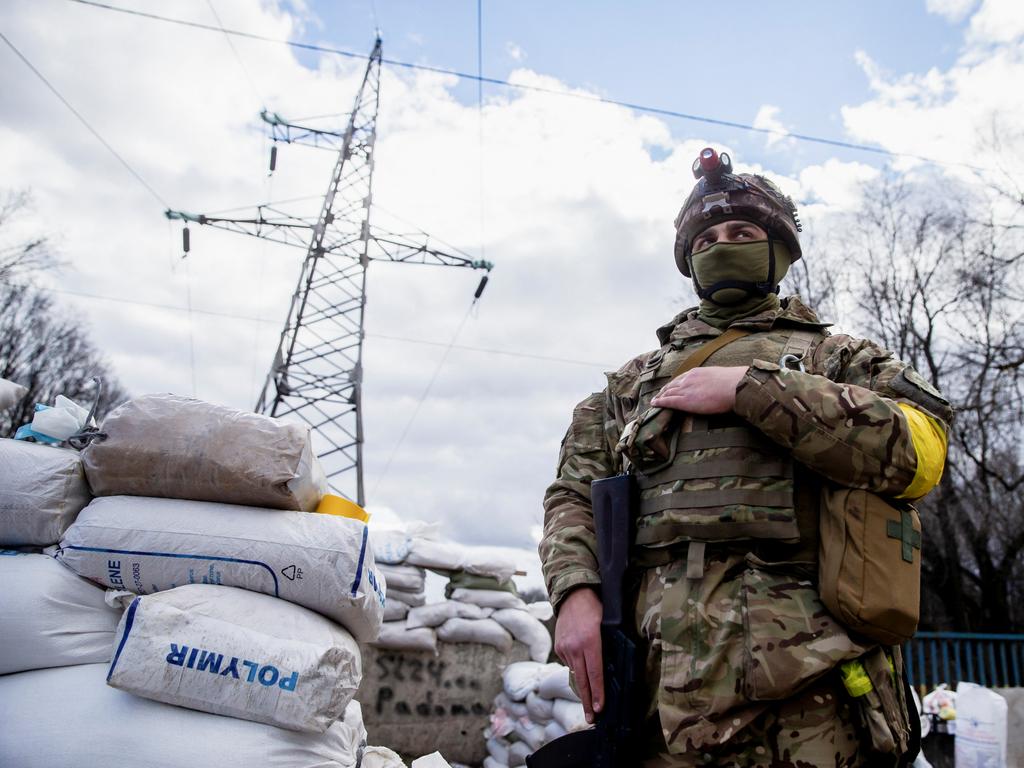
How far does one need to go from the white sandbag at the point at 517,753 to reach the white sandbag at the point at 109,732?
2937mm

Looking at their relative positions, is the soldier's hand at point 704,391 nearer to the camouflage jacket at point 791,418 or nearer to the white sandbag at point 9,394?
the camouflage jacket at point 791,418

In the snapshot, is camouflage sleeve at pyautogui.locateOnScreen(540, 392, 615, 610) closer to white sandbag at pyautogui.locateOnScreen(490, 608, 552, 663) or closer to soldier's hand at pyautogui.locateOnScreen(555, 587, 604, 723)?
soldier's hand at pyautogui.locateOnScreen(555, 587, 604, 723)

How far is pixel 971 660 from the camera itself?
29.0 ft

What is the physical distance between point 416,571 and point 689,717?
4.04m

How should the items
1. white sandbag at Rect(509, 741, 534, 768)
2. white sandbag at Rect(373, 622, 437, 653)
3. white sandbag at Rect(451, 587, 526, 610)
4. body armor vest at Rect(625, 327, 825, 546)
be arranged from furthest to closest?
white sandbag at Rect(451, 587, 526, 610) < white sandbag at Rect(373, 622, 437, 653) < white sandbag at Rect(509, 741, 534, 768) < body armor vest at Rect(625, 327, 825, 546)

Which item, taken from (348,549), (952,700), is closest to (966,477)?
(952,700)

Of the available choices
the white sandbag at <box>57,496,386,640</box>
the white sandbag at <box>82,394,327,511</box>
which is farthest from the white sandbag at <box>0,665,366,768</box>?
the white sandbag at <box>82,394,327,511</box>

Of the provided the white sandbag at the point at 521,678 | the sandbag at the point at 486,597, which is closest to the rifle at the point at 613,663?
the white sandbag at the point at 521,678

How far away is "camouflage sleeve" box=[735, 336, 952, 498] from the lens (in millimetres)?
1198

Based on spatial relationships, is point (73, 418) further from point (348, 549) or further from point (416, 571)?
point (416, 571)

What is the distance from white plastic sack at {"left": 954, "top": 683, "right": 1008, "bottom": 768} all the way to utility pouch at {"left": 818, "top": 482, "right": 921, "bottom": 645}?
401cm

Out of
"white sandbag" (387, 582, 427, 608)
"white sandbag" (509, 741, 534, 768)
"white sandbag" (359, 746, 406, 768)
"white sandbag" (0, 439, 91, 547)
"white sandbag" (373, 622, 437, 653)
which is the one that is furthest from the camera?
"white sandbag" (387, 582, 427, 608)

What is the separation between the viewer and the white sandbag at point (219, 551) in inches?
83.2

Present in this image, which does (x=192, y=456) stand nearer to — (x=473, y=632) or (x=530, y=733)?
(x=530, y=733)
